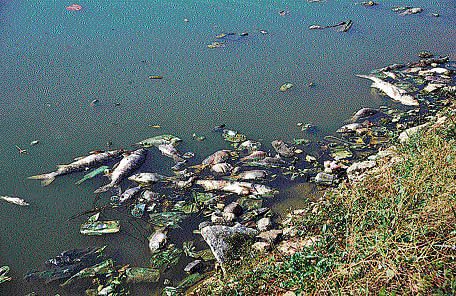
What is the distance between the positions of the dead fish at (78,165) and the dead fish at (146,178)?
488 millimetres

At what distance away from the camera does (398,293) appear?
8.04 feet

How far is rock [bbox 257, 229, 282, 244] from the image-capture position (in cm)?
350

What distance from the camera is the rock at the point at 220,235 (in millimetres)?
3361

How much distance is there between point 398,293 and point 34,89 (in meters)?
5.73

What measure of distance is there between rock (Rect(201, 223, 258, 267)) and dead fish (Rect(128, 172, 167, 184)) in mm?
1042

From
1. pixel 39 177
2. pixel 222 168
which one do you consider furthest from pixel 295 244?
pixel 39 177

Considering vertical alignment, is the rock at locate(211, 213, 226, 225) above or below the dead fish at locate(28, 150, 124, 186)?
below

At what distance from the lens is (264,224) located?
3.78m

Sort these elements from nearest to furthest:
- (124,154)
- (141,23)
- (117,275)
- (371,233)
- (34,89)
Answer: (371,233), (117,275), (124,154), (34,89), (141,23)

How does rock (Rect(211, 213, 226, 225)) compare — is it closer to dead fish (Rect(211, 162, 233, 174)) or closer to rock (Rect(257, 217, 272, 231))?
rock (Rect(257, 217, 272, 231))

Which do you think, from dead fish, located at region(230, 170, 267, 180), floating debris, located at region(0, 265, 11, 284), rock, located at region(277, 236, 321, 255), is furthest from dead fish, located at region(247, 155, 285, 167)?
floating debris, located at region(0, 265, 11, 284)

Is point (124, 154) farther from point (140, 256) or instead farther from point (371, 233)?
point (371, 233)

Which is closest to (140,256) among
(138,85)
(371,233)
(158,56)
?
(371,233)

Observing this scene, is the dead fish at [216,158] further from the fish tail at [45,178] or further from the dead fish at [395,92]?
the dead fish at [395,92]
